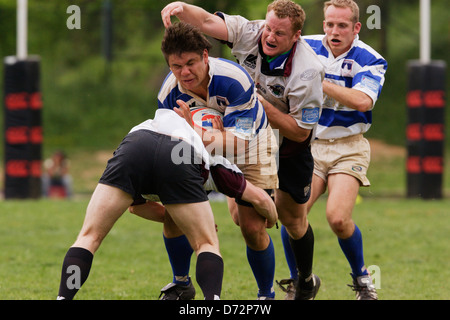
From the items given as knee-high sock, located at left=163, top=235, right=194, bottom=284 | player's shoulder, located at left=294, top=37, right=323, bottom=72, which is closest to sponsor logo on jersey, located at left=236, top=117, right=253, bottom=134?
player's shoulder, located at left=294, top=37, right=323, bottom=72

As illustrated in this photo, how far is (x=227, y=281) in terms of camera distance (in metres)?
6.59

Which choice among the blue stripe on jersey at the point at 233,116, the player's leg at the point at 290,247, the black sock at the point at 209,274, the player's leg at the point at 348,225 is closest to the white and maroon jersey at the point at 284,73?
the blue stripe on jersey at the point at 233,116

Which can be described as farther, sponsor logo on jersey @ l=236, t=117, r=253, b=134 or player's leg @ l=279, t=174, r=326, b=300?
player's leg @ l=279, t=174, r=326, b=300

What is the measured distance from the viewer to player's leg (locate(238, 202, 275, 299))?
5211mm

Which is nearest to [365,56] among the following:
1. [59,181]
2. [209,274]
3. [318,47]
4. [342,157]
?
[318,47]

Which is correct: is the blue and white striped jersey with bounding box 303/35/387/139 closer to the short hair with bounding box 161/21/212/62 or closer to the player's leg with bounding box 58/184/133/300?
the short hair with bounding box 161/21/212/62

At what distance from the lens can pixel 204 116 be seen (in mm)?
4883

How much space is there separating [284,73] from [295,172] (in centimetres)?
77

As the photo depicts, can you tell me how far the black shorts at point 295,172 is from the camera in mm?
5488

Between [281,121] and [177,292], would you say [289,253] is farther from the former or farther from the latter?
[281,121]

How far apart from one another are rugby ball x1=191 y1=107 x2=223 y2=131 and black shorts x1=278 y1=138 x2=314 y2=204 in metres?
0.77
